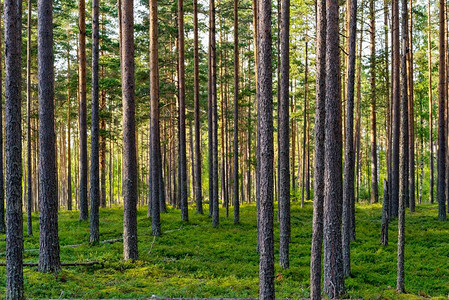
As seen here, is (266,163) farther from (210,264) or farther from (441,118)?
(441,118)

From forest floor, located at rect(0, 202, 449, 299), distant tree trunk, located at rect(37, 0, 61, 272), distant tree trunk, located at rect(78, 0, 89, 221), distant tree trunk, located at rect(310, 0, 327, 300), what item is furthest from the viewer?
distant tree trunk, located at rect(78, 0, 89, 221)

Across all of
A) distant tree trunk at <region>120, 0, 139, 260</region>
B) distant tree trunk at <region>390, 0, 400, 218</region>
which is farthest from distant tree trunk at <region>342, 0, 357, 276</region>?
distant tree trunk at <region>120, 0, 139, 260</region>

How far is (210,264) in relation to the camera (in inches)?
527

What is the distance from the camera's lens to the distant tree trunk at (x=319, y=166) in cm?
809

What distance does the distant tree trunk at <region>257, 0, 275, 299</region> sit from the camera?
7.68m

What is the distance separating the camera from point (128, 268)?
40.1 feet

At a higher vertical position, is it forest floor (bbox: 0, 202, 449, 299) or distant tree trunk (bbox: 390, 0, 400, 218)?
distant tree trunk (bbox: 390, 0, 400, 218)

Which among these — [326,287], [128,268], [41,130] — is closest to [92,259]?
[128,268]

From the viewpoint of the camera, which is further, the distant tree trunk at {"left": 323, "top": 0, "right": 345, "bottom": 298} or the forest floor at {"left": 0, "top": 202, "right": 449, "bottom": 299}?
the forest floor at {"left": 0, "top": 202, "right": 449, "bottom": 299}

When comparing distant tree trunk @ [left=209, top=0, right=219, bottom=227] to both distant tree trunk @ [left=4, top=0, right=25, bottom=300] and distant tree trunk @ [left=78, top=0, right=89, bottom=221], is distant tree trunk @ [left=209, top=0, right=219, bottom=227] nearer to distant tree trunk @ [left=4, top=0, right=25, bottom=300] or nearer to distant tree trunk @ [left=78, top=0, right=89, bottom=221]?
distant tree trunk @ [left=78, top=0, right=89, bottom=221]

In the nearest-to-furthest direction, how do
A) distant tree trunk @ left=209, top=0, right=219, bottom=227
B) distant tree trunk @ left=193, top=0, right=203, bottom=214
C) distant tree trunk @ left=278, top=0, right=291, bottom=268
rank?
distant tree trunk @ left=278, top=0, right=291, bottom=268
distant tree trunk @ left=209, top=0, right=219, bottom=227
distant tree trunk @ left=193, top=0, right=203, bottom=214

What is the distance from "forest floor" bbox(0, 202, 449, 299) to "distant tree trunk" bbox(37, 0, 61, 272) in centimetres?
80

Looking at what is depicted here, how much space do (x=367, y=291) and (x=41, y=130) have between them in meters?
9.33

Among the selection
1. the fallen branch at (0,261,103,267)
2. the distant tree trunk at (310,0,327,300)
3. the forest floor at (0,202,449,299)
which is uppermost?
the distant tree trunk at (310,0,327,300)
